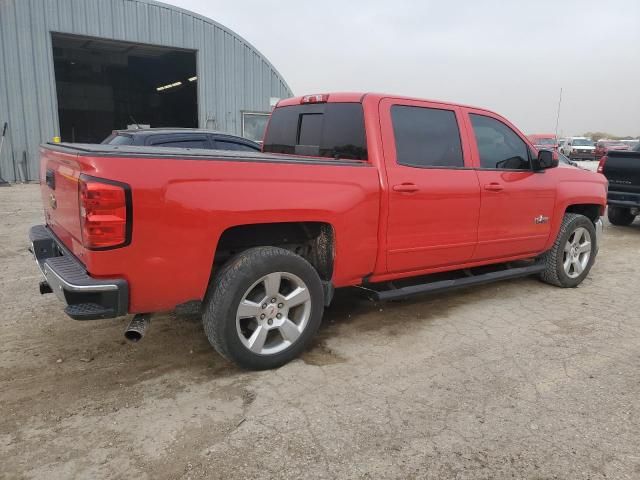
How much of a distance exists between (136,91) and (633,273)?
2975 cm

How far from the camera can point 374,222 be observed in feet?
12.6

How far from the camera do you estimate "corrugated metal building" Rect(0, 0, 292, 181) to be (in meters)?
14.9

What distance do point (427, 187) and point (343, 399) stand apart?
6.00 ft

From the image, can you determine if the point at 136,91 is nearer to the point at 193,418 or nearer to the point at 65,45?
the point at 65,45

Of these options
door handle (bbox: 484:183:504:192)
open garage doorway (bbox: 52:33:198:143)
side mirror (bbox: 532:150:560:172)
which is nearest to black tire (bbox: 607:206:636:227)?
side mirror (bbox: 532:150:560:172)

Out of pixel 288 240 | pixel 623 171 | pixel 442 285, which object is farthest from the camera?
pixel 623 171

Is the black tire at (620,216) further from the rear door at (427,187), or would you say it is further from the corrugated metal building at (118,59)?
the corrugated metal building at (118,59)

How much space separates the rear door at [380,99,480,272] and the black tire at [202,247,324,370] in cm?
92

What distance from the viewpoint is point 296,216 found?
3.46m

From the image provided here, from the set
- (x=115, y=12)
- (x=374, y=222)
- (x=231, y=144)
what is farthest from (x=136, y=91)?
(x=374, y=222)

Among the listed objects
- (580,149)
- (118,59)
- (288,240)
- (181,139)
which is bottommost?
(580,149)

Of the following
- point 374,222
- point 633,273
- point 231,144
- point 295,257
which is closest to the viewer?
point 295,257

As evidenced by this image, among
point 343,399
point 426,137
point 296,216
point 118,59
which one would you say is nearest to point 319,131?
point 426,137

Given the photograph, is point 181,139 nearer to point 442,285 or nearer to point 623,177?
point 442,285
